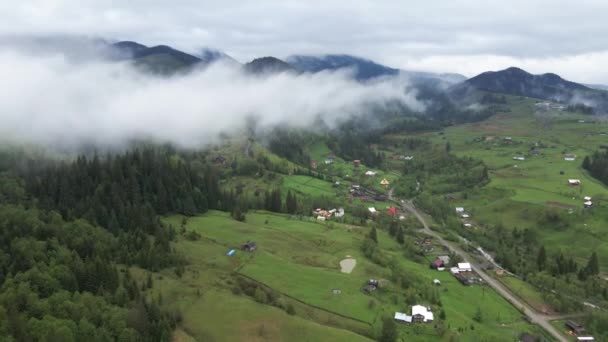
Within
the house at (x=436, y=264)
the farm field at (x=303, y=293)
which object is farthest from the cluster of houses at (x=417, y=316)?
the house at (x=436, y=264)

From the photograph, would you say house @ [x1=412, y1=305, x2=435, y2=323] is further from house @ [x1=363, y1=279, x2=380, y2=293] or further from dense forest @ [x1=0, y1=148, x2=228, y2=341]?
dense forest @ [x1=0, y1=148, x2=228, y2=341]

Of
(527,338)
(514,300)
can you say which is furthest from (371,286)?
(514,300)

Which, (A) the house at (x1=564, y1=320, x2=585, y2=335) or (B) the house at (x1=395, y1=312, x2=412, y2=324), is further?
(A) the house at (x1=564, y1=320, x2=585, y2=335)

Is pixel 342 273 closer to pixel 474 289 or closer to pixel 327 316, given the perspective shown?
pixel 327 316

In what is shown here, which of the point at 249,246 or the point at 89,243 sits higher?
the point at 89,243

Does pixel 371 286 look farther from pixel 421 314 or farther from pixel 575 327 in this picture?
pixel 575 327

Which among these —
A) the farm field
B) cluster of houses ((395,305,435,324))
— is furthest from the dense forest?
cluster of houses ((395,305,435,324))

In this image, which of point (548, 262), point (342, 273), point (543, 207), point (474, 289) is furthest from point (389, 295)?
point (543, 207)
